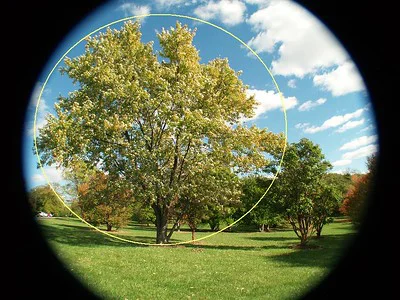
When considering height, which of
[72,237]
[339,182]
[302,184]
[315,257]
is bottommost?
[315,257]

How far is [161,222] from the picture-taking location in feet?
41.0

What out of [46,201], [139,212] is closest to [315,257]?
[139,212]

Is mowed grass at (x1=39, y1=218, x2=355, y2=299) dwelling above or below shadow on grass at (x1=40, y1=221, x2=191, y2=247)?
below

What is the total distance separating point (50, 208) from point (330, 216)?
52.6 ft

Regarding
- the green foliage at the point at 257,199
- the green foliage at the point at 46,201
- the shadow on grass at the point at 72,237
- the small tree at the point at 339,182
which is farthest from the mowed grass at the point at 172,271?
the small tree at the point at 339,182

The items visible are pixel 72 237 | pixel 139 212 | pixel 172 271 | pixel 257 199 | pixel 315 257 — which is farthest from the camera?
pixel 315 257

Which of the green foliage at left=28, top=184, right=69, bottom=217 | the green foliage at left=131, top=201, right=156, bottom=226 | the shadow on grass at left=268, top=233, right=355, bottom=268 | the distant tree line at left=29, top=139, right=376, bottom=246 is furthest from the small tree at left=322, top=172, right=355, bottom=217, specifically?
the green foliage at left=28, top=184, right=69, bottom=217

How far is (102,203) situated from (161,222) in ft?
12.7

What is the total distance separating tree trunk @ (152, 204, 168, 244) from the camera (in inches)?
494

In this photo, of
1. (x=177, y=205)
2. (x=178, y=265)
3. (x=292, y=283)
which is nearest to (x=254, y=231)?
(x=177, y=205)

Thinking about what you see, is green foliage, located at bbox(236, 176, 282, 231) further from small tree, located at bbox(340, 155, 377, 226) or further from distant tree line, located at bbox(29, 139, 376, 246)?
small tree, located at bbox(340, 155, 377, 226)

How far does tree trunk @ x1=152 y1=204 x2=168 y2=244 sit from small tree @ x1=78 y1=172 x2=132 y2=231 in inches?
119

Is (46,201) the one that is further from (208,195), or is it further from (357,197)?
(357,197)
